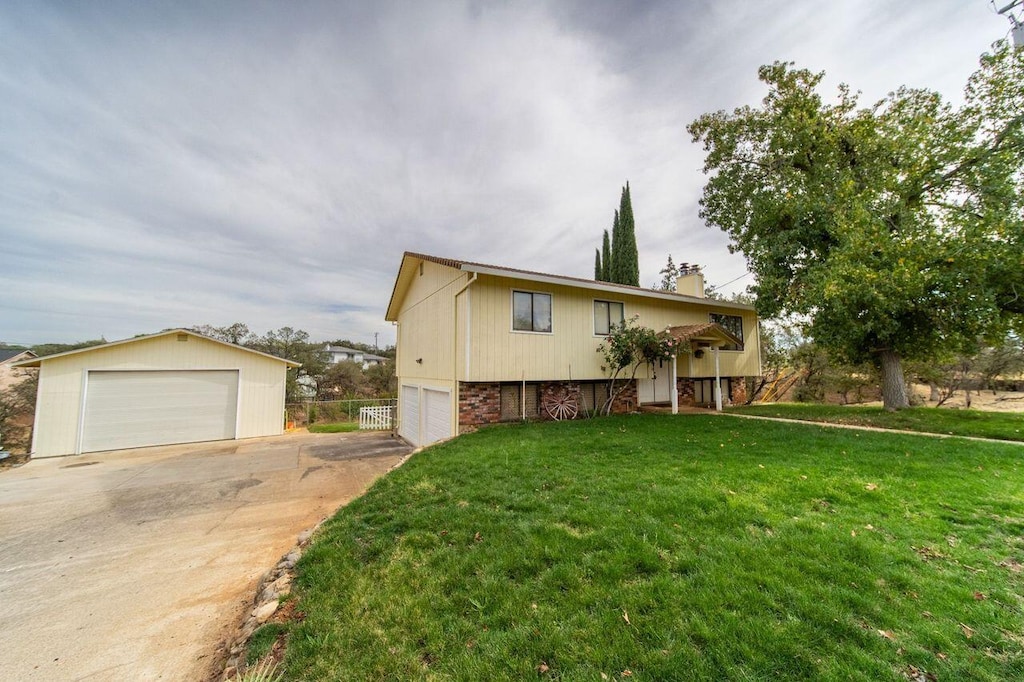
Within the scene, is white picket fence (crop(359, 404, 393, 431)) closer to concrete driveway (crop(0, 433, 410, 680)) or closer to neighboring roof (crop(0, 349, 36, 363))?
concrete driveway (crop(0, 433, 410, 680))

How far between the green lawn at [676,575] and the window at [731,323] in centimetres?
929

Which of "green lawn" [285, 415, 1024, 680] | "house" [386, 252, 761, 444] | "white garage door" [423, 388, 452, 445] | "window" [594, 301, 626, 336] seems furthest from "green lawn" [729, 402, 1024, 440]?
"white garage door" [423, 388, 452, 445]

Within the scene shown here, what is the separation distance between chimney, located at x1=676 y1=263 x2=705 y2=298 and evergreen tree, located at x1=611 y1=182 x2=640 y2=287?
278 inches

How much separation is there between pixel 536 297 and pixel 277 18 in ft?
25.4

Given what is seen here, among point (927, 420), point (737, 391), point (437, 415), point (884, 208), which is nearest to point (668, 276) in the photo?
point (737, 391)

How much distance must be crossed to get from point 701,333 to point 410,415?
1038 centimetres

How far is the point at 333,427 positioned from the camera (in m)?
17.2

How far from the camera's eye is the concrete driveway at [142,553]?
2.87m

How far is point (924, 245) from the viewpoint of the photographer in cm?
887

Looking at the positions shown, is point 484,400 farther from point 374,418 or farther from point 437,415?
point 374,418

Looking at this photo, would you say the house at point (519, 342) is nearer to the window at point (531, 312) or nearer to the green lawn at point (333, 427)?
the window at point (531, 312)

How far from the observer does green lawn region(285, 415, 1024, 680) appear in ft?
7.13

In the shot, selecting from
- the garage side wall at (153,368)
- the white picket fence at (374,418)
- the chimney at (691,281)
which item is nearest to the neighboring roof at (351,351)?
the white picket fence at (374,418)

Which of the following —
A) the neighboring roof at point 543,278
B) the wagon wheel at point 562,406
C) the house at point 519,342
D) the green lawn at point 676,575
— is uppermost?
the neighboring roof at point 543,278
